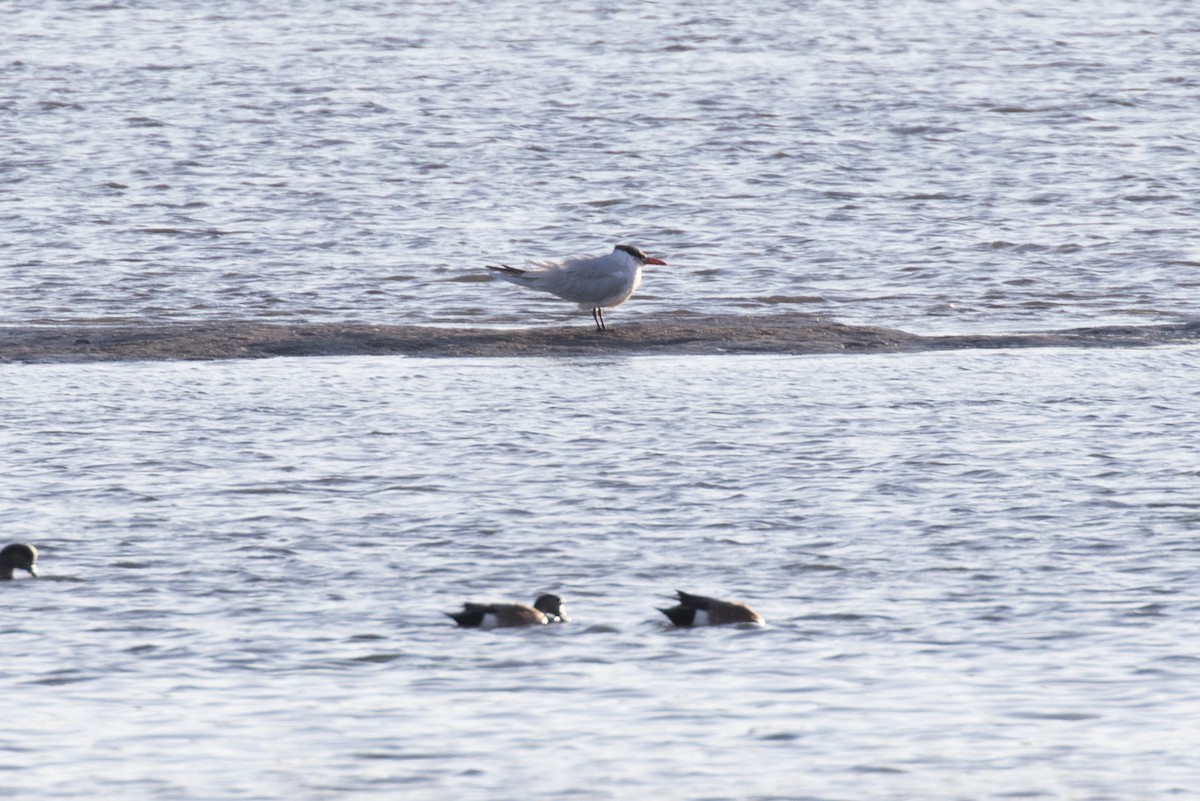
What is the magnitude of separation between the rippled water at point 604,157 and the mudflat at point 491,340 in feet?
2.76

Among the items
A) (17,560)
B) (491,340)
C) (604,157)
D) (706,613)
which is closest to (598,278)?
(491,340)

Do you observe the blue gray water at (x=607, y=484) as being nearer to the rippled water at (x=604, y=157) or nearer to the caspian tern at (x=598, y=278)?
the rippled water at (x=604, y=157)

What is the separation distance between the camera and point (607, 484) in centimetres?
1189

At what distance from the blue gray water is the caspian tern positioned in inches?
43.7

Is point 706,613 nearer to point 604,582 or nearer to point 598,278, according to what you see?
point 604,582

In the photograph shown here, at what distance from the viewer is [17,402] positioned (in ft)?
47.3

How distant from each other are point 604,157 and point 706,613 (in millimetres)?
20767

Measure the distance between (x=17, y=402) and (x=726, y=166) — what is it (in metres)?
15.7

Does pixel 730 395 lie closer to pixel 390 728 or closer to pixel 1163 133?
pixel 390 728

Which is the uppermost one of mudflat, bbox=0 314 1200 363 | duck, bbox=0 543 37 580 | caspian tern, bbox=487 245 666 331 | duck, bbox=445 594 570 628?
caspian tern, bbox=487 245 666 331

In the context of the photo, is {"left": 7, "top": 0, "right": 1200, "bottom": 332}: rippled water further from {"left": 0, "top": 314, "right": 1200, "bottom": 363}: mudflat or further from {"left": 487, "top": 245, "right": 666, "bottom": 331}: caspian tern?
{"left": 487, "top": 245, "right": 666, "bottom": 331}: caspian tern

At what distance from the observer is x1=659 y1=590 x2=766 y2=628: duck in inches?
354

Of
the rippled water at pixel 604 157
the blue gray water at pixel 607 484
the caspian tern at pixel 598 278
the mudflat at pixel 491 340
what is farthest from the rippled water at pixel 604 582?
the rippled water at pixel 604 157

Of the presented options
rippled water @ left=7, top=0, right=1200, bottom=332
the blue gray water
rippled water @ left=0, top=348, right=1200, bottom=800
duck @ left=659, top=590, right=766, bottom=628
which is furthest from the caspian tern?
duck @ left=659, top=590, right=766, bottom=628
